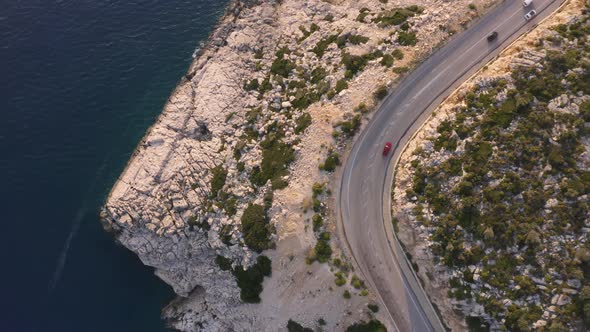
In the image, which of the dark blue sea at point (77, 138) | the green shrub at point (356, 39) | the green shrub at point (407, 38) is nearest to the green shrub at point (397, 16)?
the green shrub at point (407, 38)

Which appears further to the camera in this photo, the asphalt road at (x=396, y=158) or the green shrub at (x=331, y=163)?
the green shrub at (x=331, y=163)

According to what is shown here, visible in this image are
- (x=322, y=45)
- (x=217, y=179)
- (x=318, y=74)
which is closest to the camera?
(x=217, y=179)

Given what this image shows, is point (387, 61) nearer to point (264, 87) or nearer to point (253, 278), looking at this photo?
point (264, 87)

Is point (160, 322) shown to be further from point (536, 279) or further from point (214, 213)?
point (536, 279)

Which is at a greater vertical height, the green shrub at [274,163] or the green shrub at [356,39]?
the green shrub at [356,39]

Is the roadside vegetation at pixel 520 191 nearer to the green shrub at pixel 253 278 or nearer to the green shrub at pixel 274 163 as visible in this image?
the green shrub at pixel 274 163

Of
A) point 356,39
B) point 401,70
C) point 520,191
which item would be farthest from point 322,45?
point 520,191

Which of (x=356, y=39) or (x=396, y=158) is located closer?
(x=396, y=158)
